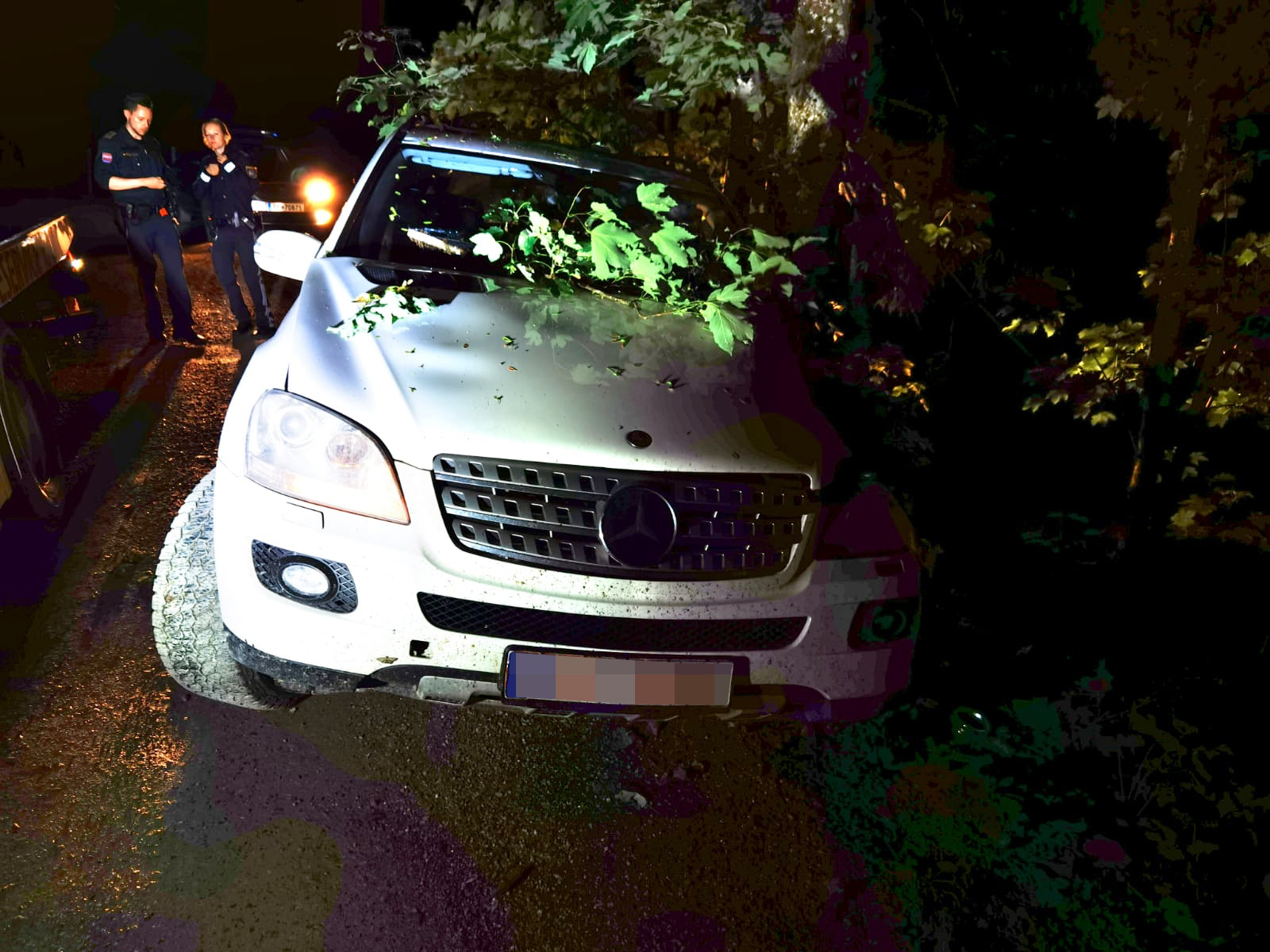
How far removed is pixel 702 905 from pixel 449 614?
96 centimetres

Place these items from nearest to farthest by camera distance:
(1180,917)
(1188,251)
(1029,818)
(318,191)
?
(1180,917), (1029,818), (1188,251), (318,191)

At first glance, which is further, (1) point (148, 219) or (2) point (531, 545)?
(1) point (148, 219)

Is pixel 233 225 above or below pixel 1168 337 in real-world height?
below

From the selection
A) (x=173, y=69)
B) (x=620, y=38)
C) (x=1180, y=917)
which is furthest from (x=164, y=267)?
(x=173, y=69)

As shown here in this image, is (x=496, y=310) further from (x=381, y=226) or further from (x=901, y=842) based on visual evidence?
(x=901, y=842)

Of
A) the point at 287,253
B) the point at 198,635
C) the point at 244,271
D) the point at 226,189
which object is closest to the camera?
the point at 198,635

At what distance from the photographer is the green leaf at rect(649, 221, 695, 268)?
3137mm

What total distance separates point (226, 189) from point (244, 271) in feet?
2.12

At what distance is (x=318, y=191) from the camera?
8.49 m

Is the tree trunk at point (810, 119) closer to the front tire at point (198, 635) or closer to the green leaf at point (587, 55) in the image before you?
the green leaf at point (587, 55)

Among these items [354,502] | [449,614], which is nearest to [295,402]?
[354,502]

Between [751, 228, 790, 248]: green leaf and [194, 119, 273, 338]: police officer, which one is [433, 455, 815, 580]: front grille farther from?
[194, 119, 273, 338]: police officer

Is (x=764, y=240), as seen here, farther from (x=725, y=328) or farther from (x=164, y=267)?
(x=164, y=267)

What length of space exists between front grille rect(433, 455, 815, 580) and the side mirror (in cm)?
146
